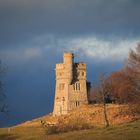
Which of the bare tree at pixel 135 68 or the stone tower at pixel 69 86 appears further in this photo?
the stone tower at pixel 69 86

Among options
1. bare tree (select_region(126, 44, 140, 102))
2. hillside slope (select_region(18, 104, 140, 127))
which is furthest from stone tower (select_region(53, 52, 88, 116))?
bare tree (select_region(126, 44, 140, 102))

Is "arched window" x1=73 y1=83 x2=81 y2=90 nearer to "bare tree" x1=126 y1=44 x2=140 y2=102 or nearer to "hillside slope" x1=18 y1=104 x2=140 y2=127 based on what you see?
"hillside slope" x1=18 y1=104 x2=140 y2=127

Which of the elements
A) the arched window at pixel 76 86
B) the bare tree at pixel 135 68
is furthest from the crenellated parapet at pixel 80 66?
the bare tree at pixel 135 68

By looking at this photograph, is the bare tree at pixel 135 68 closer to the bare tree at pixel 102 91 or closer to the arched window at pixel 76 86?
the bare tree at pixel 102 91

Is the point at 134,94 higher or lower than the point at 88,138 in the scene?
higher

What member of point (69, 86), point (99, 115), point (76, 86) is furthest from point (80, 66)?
point (99, 115)

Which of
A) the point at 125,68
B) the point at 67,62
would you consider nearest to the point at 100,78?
the point at 125,68

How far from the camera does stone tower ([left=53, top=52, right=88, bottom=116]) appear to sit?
375 ft

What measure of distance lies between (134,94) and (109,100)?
27097mm

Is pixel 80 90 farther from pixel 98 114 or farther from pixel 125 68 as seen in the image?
pixel 125 68

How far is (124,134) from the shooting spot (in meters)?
46.6

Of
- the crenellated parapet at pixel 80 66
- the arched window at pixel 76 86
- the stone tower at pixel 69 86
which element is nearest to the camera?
the stone tower at pixel 69 86

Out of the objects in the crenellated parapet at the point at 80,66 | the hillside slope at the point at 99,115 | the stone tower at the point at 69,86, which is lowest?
the hillside slope at the point at 99,115

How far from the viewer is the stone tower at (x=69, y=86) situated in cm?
11431
